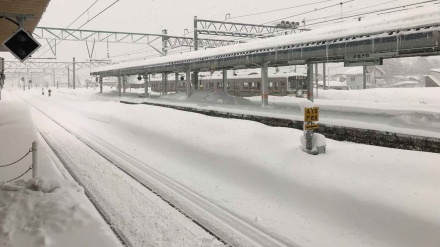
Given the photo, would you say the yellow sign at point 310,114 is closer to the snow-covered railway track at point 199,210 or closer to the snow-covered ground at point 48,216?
the snow-covered railway track at point 199,210

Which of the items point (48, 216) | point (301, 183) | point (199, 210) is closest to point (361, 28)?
point (301, 183)

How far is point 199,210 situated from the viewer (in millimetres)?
6246

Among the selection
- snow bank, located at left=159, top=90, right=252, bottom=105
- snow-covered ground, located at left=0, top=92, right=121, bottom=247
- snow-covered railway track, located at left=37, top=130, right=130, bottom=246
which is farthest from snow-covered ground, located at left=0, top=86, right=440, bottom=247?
snow bank, located at left=159, top=90, right=252, bottom=105

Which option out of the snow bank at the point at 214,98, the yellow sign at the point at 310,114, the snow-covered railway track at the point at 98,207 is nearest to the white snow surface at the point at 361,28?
the snow bank at the point at 214,98

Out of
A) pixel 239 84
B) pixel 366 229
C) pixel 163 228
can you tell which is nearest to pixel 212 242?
pixel 163 228

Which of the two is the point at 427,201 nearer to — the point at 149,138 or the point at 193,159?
the point at 193,159

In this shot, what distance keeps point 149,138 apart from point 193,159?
4.08m

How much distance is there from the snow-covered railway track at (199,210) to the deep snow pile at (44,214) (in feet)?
2.00

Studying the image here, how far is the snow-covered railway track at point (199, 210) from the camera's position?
5.12 m

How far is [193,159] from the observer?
34.4ft

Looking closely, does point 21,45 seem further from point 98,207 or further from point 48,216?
point 48,216

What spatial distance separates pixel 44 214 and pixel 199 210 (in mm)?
2641

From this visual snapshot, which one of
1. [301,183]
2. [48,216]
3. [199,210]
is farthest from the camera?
[301,183]

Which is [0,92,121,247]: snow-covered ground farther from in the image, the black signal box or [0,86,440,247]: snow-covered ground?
the black signal box
